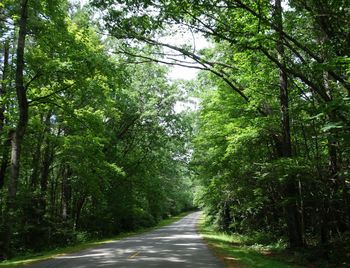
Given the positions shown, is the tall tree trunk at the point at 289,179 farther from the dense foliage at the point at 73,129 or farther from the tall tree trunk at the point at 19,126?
the tall tree trunk at the point at 19,126

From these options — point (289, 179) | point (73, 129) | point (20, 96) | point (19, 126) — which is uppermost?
point (73, 129)

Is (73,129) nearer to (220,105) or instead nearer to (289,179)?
(220,105)

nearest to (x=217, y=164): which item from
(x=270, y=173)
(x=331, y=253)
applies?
(x=270, y=173)

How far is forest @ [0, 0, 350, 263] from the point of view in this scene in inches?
432

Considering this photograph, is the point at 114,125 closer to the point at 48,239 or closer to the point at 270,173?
the point at 48,239

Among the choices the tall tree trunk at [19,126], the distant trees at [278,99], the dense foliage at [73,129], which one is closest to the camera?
the distant trees at [278,99]

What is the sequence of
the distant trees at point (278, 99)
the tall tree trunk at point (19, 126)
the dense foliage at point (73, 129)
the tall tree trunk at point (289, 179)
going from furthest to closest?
1. the dense foliage at point (73, 129)
2. the tall tree trunk at point (19, 126)
3. the tall tree trunk at point (289, 179)
4. the distant trees at point (278, 99)

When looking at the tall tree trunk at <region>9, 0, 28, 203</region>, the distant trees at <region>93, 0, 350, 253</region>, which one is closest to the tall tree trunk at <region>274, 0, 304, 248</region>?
the distant trees at <region>93, 0, 350, 253</region>

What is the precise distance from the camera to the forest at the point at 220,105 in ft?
36.0

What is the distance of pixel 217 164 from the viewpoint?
72.1 feet

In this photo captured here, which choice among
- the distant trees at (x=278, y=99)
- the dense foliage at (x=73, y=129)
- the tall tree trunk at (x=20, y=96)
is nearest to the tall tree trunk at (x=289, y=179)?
the distant trees at (x=278, y=99)

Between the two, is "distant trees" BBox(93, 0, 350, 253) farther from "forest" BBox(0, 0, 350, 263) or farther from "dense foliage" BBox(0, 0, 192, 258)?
"dense foliage" BBox(0, 0, 192, 258)

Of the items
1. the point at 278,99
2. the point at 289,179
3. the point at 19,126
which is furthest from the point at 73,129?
the point at 289,179

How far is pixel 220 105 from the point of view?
68.8ft
